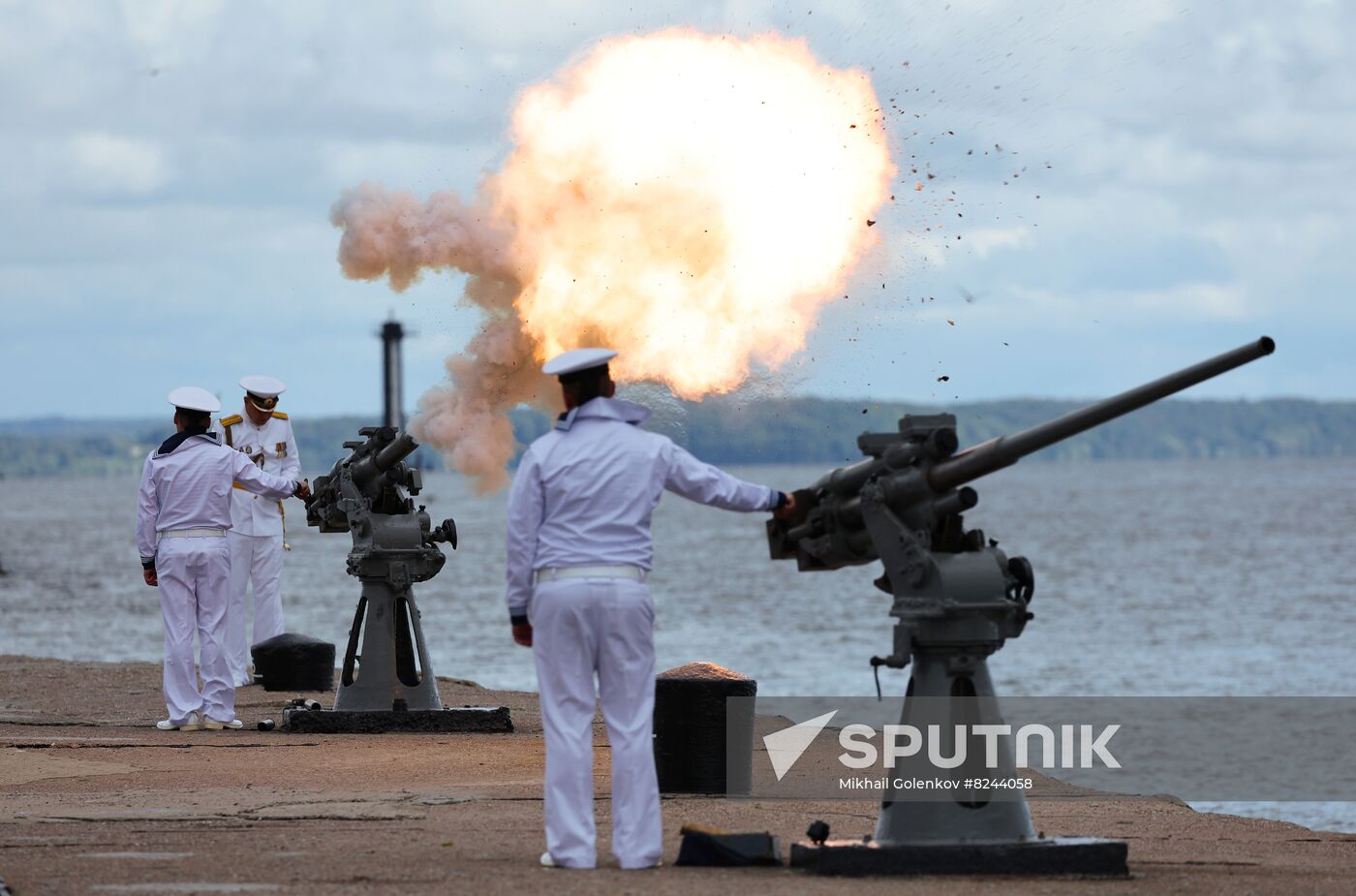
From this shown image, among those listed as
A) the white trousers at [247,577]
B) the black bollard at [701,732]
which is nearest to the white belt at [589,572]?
the black bollard at [701,732]

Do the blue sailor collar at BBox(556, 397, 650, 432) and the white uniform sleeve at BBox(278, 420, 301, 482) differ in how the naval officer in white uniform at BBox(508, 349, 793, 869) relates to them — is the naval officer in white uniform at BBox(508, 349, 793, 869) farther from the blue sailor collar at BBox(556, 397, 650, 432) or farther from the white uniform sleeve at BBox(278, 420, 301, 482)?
the white uniform sleeve at BBox(278, 420, 301, 482)

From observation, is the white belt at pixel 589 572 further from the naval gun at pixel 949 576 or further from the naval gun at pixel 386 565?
the naval gun at pixel 386 565

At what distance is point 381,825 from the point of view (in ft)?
34.0

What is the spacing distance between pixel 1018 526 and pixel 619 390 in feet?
282

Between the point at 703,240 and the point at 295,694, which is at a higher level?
the point at 703,240

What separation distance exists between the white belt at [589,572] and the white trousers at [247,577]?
8.86 meters

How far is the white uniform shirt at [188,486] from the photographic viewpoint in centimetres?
1445

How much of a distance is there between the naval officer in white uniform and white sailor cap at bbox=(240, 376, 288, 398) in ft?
28.0

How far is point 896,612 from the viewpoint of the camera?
9.09 meters

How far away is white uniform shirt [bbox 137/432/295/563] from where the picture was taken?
14.5 metres

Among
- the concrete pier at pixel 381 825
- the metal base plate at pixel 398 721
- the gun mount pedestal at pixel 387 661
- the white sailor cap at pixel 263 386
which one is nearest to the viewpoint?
the concrete pier at pixel 381 825

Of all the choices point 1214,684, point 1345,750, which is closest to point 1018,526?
point 1214,684

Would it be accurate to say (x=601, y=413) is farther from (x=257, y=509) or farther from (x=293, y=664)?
(x=293, y=664)

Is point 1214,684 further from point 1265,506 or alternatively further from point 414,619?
point 1265,506
